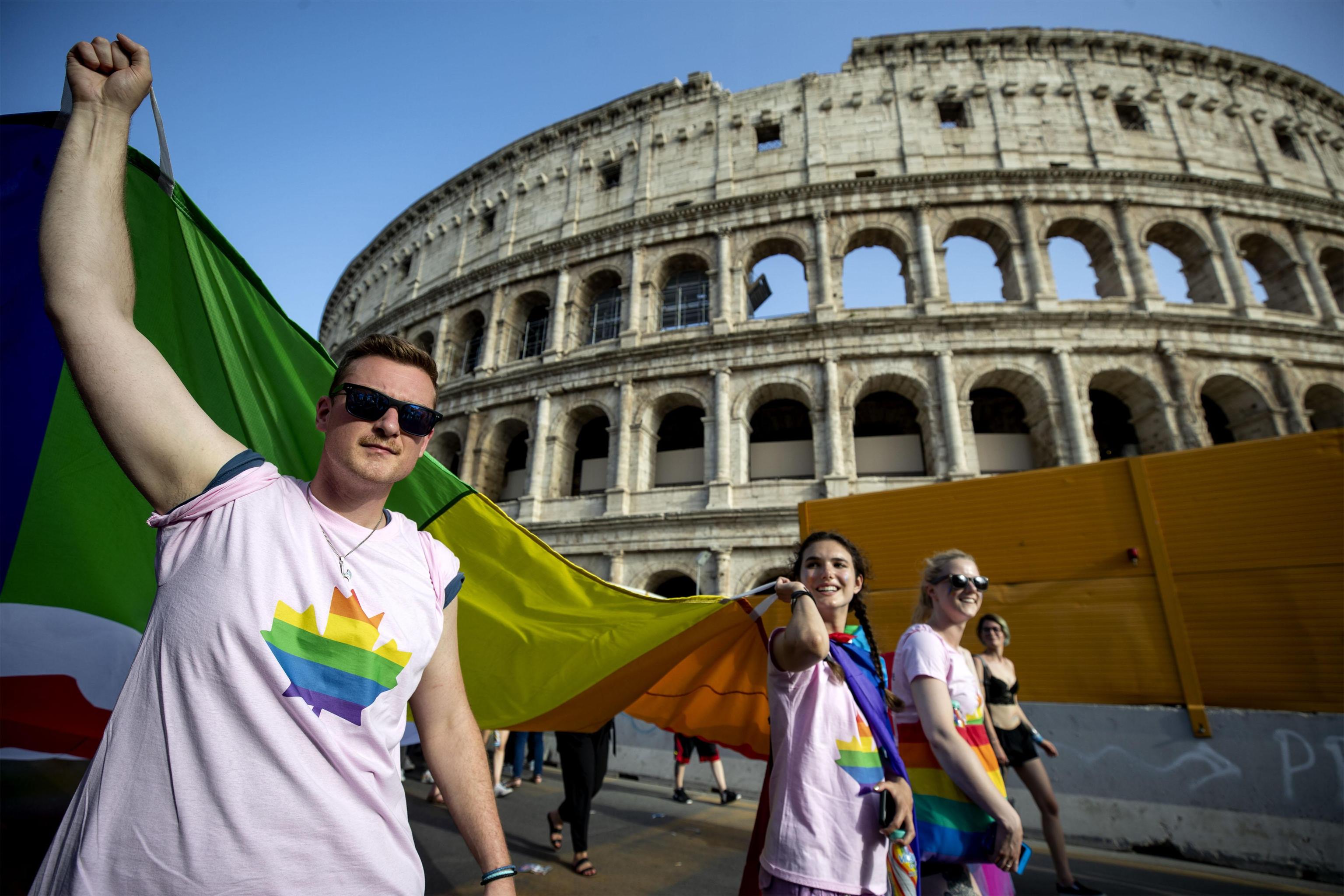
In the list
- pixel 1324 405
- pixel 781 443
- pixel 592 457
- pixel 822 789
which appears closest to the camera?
pixel 822 789

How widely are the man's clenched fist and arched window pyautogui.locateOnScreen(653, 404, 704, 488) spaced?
1334 cm

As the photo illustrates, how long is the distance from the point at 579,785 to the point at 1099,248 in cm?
1774

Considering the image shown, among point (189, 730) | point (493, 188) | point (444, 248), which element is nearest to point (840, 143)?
point (493, 188)

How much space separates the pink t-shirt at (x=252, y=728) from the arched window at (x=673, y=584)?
12.2 m

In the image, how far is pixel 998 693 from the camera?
4332 mm

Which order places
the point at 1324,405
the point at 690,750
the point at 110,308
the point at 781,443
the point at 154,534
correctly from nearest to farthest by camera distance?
the point at 110,308, the point at 154,534, the point at 690,750, the point at 1324,405, the point at 781,443

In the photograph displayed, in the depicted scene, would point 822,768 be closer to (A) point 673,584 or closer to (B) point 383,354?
(B) point 383,354

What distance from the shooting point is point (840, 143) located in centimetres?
1638

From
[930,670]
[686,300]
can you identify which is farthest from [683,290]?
[930,670]

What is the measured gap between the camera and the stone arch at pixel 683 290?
16.2 metres

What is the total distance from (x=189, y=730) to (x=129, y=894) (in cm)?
25

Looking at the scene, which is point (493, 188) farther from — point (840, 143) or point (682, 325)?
point (840, 143)

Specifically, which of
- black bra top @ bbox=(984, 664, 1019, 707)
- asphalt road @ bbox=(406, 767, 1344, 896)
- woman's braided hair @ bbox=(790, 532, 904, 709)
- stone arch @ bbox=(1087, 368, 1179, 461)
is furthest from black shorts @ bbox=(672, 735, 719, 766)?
stone arch @ bbox=(1087, 368, 1179, 461)

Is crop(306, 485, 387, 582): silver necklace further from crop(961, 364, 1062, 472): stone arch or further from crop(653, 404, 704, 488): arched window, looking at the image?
crop(961, 364, 1062, 472): stone arch
